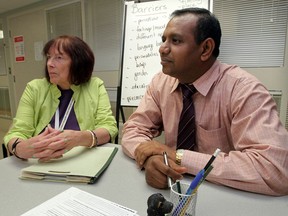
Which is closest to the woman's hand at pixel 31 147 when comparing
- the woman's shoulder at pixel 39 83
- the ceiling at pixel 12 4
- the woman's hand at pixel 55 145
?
the woman's hand at pixel 55 145

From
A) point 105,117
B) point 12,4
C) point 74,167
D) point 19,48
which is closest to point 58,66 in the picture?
point 105,117

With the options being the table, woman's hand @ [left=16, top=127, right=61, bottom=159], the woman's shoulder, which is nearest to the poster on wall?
the woman's shoulder

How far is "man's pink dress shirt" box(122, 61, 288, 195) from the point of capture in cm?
72

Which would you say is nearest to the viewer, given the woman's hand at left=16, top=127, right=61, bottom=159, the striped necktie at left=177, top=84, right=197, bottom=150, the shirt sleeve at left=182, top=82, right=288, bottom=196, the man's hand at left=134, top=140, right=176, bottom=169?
the shirt sleeve at left=182, top=82, right=288, bottom=196

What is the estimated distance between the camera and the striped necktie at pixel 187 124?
103 cm

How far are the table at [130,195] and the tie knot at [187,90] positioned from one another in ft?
1.32

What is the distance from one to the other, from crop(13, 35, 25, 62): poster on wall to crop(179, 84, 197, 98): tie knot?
12.5 feet

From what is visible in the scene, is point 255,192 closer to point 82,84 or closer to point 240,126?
point 240,126

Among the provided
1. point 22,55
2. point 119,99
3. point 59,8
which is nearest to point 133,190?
point 119,99

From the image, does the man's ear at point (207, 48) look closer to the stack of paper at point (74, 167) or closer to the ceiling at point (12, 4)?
the stack of paper at point (74, 167)

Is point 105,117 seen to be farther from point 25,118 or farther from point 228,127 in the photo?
point 228,127

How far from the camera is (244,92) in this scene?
35.4 inches

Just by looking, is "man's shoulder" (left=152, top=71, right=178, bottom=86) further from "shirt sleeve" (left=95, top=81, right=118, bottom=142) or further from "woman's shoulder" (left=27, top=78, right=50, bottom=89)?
"woman's shoulder" (left=27, top=78, right=50, bottom=89)

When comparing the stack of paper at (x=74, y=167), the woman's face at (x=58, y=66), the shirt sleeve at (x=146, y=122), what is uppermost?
the woman's face at (x=58, y=66)
